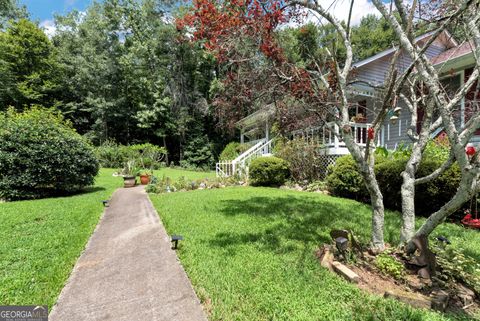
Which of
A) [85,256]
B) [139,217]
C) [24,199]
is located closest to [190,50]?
[24,199]

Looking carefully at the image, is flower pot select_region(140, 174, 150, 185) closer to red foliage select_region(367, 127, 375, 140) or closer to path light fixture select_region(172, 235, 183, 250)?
path light fixture select_region(172, 235, 183, 250)

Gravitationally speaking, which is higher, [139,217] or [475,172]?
[475,172]

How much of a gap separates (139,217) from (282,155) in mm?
6153

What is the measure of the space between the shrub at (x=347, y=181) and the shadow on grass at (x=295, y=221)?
60cm

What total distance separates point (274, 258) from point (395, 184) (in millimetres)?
4333

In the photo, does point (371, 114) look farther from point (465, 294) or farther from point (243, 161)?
point (465, 294)

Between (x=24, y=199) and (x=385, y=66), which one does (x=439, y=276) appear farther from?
(x=385, y=66)

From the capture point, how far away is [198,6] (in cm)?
430

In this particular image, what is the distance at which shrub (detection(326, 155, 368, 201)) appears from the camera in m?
6.82

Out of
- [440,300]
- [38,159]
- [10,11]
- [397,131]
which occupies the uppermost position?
[10,11]

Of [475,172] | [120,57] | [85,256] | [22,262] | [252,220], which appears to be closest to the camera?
[475,172]

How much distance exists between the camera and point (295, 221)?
4.76 metres

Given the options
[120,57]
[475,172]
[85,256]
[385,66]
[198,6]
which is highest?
[120,57]

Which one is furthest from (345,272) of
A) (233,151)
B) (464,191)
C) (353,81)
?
(233,151)
